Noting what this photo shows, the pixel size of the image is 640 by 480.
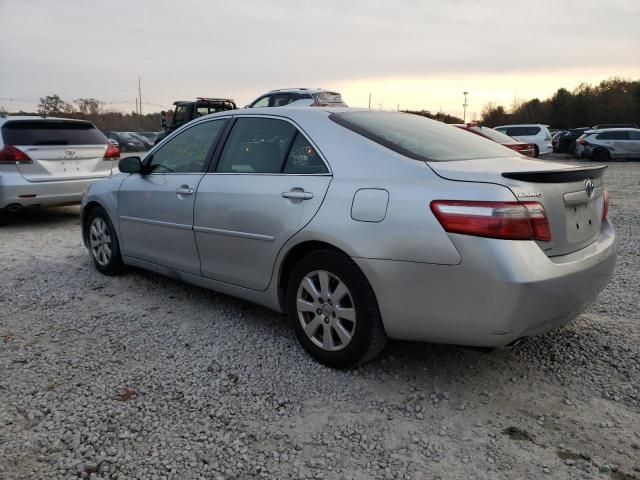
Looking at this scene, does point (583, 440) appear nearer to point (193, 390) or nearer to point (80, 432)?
point (193, 390)

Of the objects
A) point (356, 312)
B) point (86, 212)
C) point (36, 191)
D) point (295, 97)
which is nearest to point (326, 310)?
point (356, 312)

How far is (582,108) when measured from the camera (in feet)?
166

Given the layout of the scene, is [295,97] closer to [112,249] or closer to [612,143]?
[112,249]

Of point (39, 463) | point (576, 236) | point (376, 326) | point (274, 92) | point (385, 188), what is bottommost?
point (39, 463)

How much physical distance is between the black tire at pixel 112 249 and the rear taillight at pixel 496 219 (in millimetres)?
3384

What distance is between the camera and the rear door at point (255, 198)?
128 inches

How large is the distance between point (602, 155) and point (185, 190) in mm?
23732

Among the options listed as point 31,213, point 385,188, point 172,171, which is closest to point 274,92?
point 31,213

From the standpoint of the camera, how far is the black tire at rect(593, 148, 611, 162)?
917 inches

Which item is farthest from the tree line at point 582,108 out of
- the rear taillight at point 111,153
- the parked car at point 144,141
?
the rear taillight at point 111,153

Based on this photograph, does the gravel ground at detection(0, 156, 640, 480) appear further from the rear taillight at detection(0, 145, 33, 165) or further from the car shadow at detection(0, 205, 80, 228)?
the car shadow at detection(0, 205, 80, 228)

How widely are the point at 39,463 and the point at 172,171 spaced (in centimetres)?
249

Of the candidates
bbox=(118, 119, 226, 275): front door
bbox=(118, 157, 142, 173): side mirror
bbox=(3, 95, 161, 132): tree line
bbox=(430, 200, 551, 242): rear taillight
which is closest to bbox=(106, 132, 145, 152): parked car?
bbox=(3, 95, 161, 132): tree line

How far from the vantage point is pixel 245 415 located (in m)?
2.74
